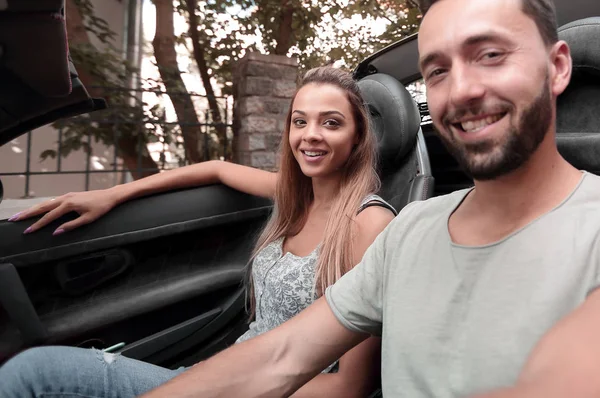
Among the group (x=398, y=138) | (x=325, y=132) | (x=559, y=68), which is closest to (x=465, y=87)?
(x=559, y=68)

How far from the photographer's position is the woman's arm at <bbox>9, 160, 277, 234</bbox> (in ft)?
4.94

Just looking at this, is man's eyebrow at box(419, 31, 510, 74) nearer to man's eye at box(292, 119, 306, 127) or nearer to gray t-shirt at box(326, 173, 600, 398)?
gray t-shirt at box(326, 173, 600, 398)

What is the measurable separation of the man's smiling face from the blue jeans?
3.05ft

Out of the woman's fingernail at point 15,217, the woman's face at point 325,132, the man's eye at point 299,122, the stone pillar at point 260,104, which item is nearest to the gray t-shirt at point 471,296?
the woman's face at point 325,132

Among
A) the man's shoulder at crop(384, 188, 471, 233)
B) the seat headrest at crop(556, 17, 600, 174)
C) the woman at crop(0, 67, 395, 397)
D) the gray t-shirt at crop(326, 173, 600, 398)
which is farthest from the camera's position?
the woman at crop(0, 67, 395, 397)

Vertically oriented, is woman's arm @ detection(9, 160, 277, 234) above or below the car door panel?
above

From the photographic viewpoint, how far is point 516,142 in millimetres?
785

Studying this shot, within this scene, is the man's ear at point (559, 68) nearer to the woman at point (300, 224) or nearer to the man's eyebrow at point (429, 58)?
the man's eyebrow at point (429, 58)

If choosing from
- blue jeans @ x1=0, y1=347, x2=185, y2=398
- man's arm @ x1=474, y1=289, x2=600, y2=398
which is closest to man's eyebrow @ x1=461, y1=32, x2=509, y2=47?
man's arm @ x1=474, y1=289, x2=600, y2=398

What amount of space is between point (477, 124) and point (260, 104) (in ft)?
13.0

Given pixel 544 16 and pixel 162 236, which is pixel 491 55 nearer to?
pixel 544 16

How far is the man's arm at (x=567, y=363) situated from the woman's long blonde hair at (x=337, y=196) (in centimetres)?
69

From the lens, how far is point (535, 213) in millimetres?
800

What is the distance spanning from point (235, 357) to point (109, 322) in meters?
0.78
